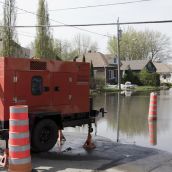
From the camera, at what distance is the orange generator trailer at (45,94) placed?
10570mm

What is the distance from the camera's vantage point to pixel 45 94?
11.4 metres

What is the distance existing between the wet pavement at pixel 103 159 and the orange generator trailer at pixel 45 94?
60 cm

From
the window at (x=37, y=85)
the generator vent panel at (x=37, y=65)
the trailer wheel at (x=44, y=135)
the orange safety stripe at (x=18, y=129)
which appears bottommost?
the trailer wheel at (x=44, y=135)

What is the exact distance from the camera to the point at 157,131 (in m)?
15.6

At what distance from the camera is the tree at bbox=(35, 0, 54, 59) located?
5491cm

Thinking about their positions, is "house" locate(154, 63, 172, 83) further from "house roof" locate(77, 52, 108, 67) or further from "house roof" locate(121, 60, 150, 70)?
"house roof" locate(77, 52, 108, 67)

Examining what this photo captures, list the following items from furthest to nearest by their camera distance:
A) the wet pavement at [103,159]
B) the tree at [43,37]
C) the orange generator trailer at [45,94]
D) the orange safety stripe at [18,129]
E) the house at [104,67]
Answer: the house at [104,67] → the tree at [43,37] → the orange generator trailer at [45,94] → the wet pavement at [103,159] → the orange safety stripe at [18,129]

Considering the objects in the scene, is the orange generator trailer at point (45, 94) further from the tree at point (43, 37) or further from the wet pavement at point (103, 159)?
the tree at point (43, 37)

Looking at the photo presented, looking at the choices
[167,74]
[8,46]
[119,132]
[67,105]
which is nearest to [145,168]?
[67,105]

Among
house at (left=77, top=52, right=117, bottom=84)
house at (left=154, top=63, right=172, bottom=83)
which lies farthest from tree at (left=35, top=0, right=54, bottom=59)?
house at (left=154, top=63, right=172, bottom=83)

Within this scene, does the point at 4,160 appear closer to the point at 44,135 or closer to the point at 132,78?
the point at 44,135

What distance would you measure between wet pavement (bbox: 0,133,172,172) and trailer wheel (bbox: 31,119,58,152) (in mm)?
183

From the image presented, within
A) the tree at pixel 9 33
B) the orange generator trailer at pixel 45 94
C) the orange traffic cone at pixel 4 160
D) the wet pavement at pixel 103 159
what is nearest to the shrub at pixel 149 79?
the tree at pixel 9 33

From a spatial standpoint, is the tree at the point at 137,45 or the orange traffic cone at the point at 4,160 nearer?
the orange traffic cone at the point at 4,160
